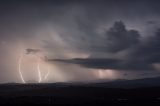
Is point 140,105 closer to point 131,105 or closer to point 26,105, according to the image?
point 131,105

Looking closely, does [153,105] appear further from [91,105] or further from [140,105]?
[91,105]

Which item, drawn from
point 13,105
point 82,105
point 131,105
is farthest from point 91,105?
point 13,105

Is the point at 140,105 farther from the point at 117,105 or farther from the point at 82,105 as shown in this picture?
the point at 82,105

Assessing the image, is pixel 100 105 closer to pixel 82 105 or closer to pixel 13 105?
pixel 82 105

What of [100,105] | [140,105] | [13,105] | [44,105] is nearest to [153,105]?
[140,105]

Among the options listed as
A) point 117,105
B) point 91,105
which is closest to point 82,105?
point 91,105

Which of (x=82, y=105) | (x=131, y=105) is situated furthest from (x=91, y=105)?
(x=131, y=105)
